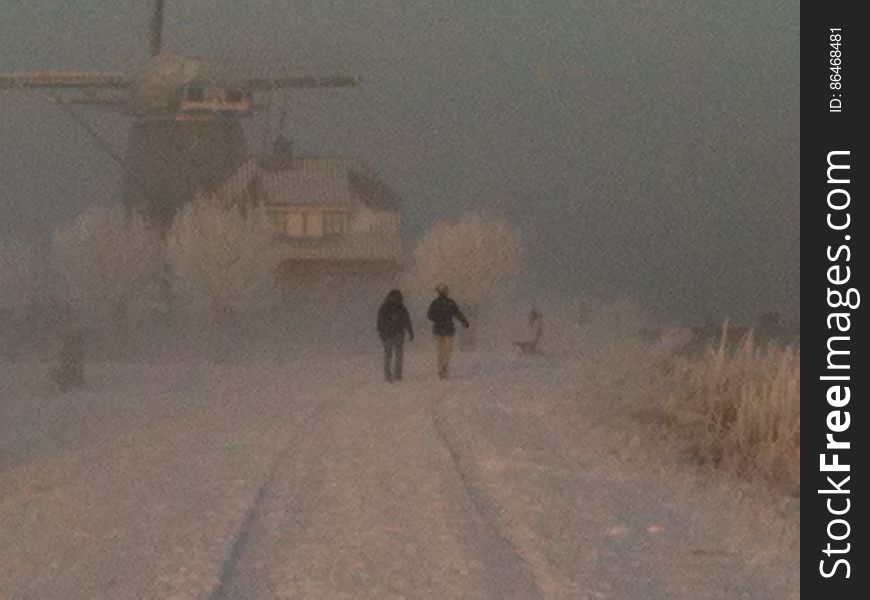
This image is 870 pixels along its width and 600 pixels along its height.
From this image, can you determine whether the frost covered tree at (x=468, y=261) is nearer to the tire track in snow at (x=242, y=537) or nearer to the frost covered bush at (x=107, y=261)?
the frost covered bush at (x=107, y=261)

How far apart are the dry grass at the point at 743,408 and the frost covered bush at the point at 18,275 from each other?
4615cm

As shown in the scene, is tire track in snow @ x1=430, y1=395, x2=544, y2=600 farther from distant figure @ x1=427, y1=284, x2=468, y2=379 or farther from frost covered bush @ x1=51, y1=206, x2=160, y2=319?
frost covered bush @ x1=51, y1=206, x2=160, y2=319

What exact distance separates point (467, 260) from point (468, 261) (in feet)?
Answer: 0.19

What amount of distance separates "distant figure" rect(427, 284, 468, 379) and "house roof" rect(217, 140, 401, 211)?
102 feet

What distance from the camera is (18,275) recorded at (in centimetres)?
6506

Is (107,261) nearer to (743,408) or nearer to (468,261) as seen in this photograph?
(468,261)

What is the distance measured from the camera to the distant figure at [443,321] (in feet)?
84.6

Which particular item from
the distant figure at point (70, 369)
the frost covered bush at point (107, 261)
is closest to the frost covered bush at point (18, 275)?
the frost covered bush at point (107, 261)

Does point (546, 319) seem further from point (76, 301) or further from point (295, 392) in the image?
point (295, 392)

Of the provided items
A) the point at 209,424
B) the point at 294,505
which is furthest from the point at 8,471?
the point at 294,505

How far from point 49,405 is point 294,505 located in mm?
20425

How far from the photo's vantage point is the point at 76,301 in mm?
55750

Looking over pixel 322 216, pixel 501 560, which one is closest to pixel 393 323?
pixel 501 560

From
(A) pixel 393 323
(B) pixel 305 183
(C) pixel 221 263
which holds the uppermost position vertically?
(B) pixel 305 183
